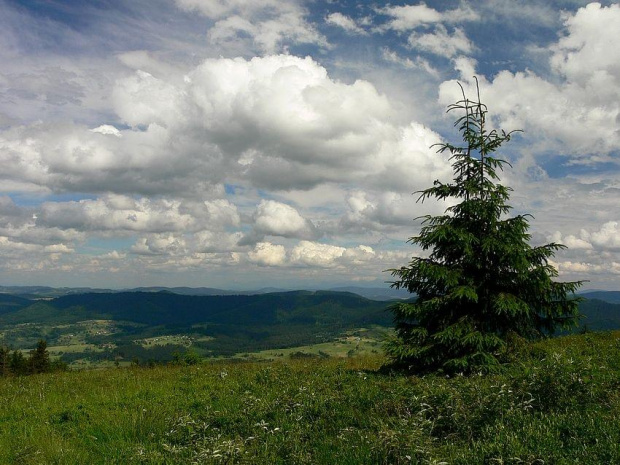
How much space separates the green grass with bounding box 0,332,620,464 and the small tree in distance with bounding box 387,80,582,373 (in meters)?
1.12

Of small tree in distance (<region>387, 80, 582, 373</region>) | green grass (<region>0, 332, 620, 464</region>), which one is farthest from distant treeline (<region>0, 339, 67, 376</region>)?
small tree in distance (<region>387, 80, 582, 373</region>)

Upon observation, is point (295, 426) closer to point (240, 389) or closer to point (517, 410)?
point (517, 410)

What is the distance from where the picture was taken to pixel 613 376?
8734 millimetres

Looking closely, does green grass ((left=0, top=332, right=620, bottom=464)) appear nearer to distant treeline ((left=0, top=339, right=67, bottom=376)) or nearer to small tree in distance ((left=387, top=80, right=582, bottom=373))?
small tree in distance ((left=387, top=80, right=582, bottom=373))

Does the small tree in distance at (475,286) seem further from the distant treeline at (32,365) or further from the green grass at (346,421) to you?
the distant treeline at (32,365)

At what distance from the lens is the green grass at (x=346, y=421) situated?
20.1 ft

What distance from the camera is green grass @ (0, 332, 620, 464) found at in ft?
20.1

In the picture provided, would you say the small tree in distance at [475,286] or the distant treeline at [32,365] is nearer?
the small tree in distance at [475,286]

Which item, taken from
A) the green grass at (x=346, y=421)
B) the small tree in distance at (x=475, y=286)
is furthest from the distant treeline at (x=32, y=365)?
the small tree in distance at (x=475, y=286)

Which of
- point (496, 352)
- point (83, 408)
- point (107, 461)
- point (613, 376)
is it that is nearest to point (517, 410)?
point (613, 376)

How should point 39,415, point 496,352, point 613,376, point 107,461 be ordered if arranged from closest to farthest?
point 107,461
point 613,376
point 39,415
point 496,352

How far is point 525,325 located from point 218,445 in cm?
1142

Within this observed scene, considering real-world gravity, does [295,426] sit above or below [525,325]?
below

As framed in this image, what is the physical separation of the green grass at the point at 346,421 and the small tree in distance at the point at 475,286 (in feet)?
3.67
